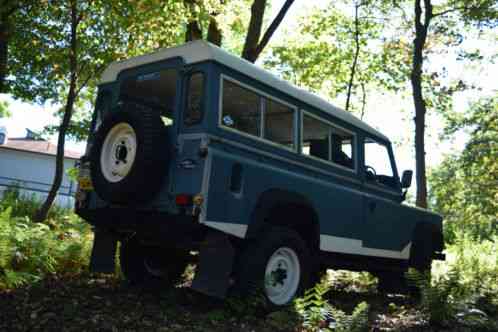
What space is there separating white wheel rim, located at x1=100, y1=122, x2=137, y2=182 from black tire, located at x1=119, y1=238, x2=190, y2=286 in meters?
1.28

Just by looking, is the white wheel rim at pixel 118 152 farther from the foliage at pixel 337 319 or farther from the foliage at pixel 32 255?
the foliage at pixel 337 319

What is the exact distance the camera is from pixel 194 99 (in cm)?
547

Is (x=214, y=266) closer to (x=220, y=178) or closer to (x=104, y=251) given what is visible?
(x=220, y=178)

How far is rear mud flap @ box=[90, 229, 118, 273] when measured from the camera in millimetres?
5977

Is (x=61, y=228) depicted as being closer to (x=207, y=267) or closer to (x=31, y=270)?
(x=31, y=270)

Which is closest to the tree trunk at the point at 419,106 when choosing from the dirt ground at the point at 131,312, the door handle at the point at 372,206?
the door handle at the point at 372,206

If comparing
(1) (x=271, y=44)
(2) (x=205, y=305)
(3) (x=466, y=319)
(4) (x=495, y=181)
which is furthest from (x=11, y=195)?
(4) (x=495, y=181)

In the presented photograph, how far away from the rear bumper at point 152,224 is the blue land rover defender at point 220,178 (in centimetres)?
2

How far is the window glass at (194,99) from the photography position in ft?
17.3

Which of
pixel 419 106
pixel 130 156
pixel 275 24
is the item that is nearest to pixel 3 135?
pixel 275 24

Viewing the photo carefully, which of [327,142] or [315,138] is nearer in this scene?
[315,138]

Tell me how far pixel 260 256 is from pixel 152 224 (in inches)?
47.4

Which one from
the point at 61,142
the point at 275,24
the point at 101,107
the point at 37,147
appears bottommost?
the point at 101,107

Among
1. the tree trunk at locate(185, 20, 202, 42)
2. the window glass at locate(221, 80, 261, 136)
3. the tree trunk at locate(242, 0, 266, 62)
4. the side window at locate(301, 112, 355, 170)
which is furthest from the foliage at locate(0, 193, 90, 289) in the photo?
the tree trunk at locate(185, 20, 202, 42)
